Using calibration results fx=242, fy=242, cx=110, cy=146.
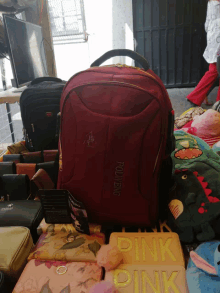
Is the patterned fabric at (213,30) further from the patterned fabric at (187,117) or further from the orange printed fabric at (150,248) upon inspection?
the orange printed fabric at (150,248)

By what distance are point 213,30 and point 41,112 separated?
6.73ft

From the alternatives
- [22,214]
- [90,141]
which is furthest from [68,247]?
[90,141]

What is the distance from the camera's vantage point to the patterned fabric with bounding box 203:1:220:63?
2.25 metres

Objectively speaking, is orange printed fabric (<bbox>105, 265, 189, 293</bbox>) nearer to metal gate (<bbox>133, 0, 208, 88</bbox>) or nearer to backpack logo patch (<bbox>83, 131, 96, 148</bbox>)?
backpack logo patch (<bbox>83, 131, 96, 148</bbox>)

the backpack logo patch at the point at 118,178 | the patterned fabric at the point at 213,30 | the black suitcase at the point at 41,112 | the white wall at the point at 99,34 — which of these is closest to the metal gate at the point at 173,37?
the white wall at the point at 99,34

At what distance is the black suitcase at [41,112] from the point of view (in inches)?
41.8

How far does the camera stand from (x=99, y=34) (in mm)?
3518

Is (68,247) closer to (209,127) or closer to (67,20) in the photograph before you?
(209,127)

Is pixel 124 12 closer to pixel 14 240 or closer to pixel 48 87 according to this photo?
pixel 48 87

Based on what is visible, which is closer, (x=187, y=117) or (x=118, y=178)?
(x=118, y=178)

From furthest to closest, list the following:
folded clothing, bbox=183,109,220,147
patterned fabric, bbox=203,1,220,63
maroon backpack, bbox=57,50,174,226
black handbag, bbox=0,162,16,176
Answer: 1. patterned fabric, bbox=203,1,220,63
2. folded clothing, bbox=183,109,220,147
3. black handbag, bbox=0,162,16,176
4. maroon backpack, bbox=57,50,174,226

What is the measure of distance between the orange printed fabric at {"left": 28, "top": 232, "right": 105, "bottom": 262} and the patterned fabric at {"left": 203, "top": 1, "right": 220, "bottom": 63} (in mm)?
2232

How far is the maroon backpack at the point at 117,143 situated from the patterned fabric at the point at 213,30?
75.1 inches

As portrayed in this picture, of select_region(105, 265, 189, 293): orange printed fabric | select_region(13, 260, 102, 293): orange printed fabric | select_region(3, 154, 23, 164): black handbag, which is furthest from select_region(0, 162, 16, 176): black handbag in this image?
select_region(105, 265, 189, 293): orange printed fabric
